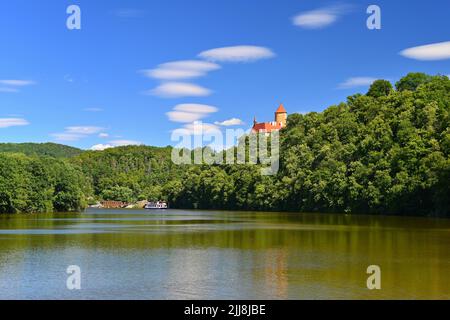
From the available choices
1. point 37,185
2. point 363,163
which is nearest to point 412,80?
point 363,163

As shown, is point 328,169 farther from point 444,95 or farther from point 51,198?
point 51,198

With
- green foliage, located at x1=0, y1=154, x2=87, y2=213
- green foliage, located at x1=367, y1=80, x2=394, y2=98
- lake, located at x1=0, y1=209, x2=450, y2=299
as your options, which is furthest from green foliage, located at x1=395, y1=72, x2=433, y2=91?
lake, located at x1=0, y1=209, x2=450, y2=299

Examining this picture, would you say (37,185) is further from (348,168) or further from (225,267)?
(225,267)

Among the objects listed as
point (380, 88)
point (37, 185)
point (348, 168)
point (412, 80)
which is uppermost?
point (412, 80)

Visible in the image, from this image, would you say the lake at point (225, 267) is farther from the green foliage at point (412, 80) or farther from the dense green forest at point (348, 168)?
the green foliage at point (412, 80)

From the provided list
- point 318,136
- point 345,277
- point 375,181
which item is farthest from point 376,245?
point 318,136

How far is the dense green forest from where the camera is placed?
84.4 metres

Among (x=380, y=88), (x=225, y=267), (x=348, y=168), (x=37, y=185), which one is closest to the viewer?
(x=225, y=267)

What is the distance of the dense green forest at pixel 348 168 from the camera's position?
84.4 m

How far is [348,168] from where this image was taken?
102 meters

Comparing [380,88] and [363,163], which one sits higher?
[380,88]

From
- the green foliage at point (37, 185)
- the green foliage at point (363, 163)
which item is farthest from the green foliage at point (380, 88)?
the green foliage at point (37, 185)

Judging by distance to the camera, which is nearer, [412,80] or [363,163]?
[363,163]

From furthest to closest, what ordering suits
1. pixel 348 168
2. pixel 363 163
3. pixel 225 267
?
pixel 348 168 < pixel 363 163 < pixel 225 267
